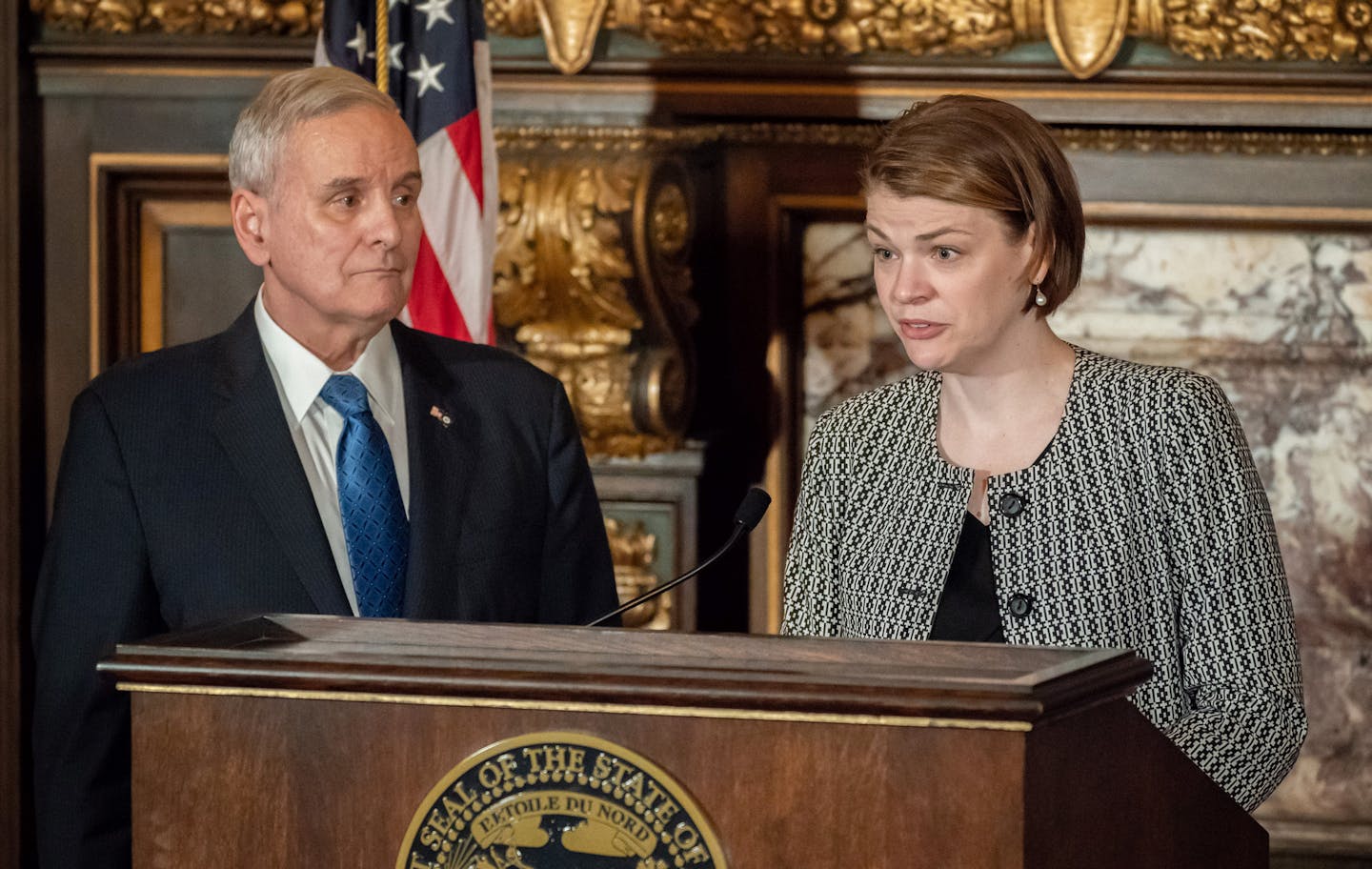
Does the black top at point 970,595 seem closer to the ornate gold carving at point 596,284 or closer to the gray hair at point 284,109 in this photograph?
the gray hair at point 284,109

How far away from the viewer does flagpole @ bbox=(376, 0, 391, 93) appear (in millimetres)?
3607

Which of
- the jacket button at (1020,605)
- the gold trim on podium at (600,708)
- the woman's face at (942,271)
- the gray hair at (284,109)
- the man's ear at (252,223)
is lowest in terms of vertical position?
the gold trim on podium at (600,708)

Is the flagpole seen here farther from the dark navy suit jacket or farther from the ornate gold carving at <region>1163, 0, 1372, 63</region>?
the ornate gold carving at <region>1163, 0, 1372, 63</region>

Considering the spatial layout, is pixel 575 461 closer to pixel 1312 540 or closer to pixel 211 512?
pixel 211 512

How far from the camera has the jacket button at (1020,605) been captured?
2.22 meters

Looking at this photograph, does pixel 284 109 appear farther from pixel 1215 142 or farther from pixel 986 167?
pixel 1215 142

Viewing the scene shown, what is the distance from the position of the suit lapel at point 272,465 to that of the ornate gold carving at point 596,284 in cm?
140

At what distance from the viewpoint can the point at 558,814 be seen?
151 cm

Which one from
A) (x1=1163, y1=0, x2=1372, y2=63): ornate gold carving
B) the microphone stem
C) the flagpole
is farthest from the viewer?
(x1=1163, y1=0, x2=1372, y2=63): ornate gold carving

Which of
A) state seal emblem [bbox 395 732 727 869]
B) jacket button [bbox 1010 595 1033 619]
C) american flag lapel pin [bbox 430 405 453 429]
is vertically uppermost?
american flag lapel pin [bbox 430 405 453 429]

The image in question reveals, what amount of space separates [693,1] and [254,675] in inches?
99.0

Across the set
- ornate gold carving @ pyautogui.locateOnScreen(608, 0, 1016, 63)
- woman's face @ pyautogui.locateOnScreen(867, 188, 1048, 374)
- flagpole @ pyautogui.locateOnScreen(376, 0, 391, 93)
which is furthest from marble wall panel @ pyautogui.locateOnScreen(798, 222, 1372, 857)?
woman's face @ pyautogui.locateOnScreen(867, 188, 1048, 374)

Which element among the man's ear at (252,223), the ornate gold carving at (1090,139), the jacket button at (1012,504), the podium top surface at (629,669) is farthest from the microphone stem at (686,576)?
the ornate gold carving at (1090,139)

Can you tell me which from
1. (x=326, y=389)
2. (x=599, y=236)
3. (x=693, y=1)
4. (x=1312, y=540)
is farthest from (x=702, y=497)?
(x=326, y=389)
